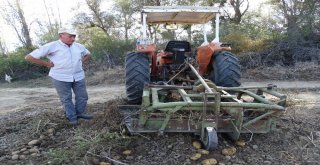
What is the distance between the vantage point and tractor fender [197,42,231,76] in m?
5.85

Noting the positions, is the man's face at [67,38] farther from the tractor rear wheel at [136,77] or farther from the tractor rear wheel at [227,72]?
the tractor rear wheel at [227,72]

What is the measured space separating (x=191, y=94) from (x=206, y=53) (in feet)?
5.64

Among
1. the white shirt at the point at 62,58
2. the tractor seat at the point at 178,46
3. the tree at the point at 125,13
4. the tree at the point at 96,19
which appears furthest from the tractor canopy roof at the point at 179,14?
the tree at the point at 96,19

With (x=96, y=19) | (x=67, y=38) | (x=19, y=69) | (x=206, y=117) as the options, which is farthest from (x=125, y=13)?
(x=206, y=117)

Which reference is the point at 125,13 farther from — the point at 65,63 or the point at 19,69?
the point at 65,63

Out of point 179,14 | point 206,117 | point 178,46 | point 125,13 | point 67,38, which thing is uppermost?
point 125,13

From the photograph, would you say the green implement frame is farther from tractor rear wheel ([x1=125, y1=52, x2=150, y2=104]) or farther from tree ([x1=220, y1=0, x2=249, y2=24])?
tree ([x1=220, y1=0, x2=249, y2=24])

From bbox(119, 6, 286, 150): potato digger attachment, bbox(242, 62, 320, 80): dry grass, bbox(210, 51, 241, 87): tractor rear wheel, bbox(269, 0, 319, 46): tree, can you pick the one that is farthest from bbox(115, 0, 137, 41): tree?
bbox(210, 51, 241, 87): tractor rear wheel

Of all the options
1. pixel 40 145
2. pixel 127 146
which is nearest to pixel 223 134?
pixel 127 146

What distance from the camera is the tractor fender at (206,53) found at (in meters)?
5.85

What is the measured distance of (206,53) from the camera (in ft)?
19.3

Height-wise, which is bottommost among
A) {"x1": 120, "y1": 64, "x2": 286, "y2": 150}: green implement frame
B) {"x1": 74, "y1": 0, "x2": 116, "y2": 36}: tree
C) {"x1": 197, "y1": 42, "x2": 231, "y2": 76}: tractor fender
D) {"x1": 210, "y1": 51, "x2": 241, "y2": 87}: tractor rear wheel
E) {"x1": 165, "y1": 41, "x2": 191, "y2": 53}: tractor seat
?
{"x1": 120, "y1": 64, "x2": 286, "y2": 150}: green implement frame

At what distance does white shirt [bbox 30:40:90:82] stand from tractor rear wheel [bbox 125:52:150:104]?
0.80 m

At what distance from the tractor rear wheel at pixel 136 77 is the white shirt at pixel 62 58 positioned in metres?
0.80
